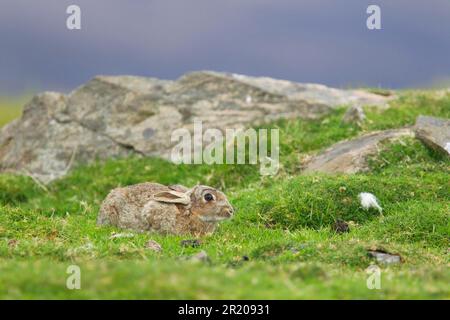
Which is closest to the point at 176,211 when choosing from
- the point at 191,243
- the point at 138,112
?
the point at 191,243

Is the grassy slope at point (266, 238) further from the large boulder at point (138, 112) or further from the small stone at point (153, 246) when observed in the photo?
the large boulder at point (138, 112)

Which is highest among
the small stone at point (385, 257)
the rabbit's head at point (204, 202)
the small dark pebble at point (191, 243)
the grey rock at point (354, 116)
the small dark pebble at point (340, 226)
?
the grey rock at point (354, 116)

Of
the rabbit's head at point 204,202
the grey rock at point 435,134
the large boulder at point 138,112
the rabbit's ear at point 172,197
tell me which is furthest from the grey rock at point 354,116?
the rabbit's ear at point 172,197

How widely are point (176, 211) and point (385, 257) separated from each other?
426 centimetres

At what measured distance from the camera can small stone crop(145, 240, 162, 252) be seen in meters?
14.3

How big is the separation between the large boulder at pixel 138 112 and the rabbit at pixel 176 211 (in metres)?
10.3

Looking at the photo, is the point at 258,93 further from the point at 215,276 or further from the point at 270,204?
the point at 215,276

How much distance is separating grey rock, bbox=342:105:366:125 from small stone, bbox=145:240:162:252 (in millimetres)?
11609

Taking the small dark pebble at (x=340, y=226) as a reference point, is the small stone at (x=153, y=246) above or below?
above

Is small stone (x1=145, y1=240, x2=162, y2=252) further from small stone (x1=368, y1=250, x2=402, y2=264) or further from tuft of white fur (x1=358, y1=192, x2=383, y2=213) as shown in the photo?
tuft of white fur (x1=358, y1=192, x2=383, y2=213)

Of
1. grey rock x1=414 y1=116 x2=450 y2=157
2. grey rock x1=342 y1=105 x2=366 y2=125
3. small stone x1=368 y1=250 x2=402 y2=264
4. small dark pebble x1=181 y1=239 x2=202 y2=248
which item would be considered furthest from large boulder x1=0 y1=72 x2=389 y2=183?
small stone x1=368 y1=250 x2=402 y2=264

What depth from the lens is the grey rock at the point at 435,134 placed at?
20266 mm
